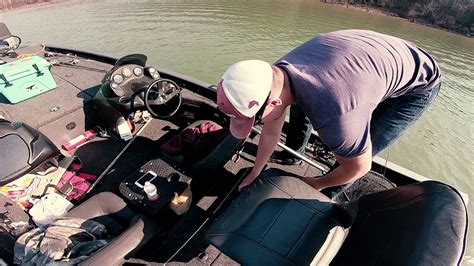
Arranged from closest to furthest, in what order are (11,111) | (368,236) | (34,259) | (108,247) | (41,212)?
(368,236) < (108,247) < (34,259) < (41,212) < (11,111)

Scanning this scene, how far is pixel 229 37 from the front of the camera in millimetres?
8781

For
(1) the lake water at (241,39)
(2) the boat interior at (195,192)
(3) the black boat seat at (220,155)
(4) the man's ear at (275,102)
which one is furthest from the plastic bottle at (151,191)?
(1) the lake water at (241,39)

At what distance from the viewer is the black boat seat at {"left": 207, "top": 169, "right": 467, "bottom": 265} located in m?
0.91

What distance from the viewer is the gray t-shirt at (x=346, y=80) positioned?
1079 mm

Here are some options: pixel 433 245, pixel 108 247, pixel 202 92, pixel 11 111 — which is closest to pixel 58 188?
pixel 11 111

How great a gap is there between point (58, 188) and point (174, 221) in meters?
1.13

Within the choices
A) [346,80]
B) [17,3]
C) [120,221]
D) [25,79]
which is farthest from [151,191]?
[17,3]

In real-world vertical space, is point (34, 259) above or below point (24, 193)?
above

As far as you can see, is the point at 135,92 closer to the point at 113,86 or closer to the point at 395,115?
the point at 113,86

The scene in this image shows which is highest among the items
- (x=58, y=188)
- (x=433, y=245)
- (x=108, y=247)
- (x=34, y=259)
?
(x=433, y=245)

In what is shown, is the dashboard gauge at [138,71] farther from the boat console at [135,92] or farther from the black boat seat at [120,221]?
the black boat seat at [120,221]

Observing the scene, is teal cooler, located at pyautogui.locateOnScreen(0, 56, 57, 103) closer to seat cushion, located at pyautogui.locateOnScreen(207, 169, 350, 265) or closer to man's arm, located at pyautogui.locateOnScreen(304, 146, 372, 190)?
seat cushion, located at pyautogui.locateOnScreen(207, 169, 350, 265)

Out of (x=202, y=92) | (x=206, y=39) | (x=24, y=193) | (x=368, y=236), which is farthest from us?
(x=206, y=39)

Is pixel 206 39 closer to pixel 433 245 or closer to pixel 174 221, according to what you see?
pixel 174 221
